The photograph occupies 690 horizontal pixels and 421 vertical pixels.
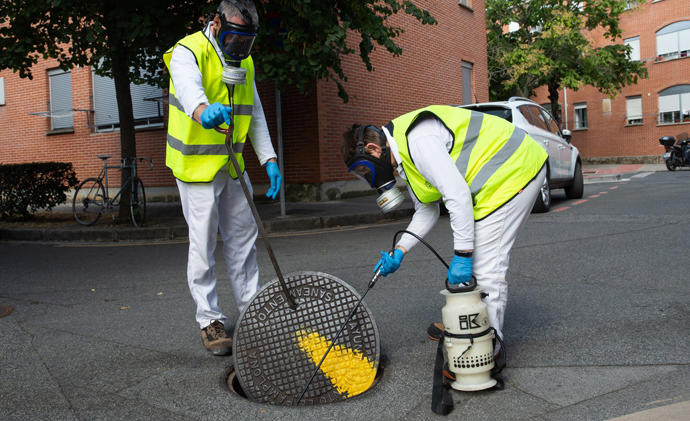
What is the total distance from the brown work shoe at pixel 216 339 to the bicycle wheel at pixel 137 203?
6.46 meters

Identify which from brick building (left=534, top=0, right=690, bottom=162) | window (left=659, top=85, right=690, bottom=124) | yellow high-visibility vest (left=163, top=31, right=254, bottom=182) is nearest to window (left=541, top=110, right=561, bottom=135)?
yellow high-visibility vest (left=163, top=31, right=254, bottom=182)

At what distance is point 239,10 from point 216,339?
186 cm

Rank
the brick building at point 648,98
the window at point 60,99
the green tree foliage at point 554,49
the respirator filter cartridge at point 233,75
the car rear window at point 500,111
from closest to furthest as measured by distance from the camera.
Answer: the respirator filter cartridge at point 233,75 → the car rear window at point 500,111 → the window at point 60,99 → the green tree foliage at point 554,49 → the brick building at point 648,98

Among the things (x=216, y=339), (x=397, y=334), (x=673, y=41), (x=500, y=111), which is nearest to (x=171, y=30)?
(x=500, y=111)

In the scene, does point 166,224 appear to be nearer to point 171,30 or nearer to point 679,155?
point 171,30

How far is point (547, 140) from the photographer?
959cm

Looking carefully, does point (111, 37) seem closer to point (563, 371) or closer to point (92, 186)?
point (92, 186)

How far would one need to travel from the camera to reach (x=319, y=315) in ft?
9.87

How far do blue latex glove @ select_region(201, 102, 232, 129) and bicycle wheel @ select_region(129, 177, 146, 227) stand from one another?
23.1ft

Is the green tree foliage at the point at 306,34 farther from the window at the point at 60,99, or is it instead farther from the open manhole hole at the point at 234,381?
the window at the point at 60,99

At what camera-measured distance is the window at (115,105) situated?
15000 mm

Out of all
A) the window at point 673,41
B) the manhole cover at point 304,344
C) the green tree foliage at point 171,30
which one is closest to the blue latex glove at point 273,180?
the manhole cover at point 304,344

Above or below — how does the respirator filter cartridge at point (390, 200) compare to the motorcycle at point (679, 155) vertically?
below

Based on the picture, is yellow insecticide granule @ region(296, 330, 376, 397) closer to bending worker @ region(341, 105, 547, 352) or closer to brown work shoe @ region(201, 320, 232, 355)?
bending worker @ region(341, 105, 547, 352)
